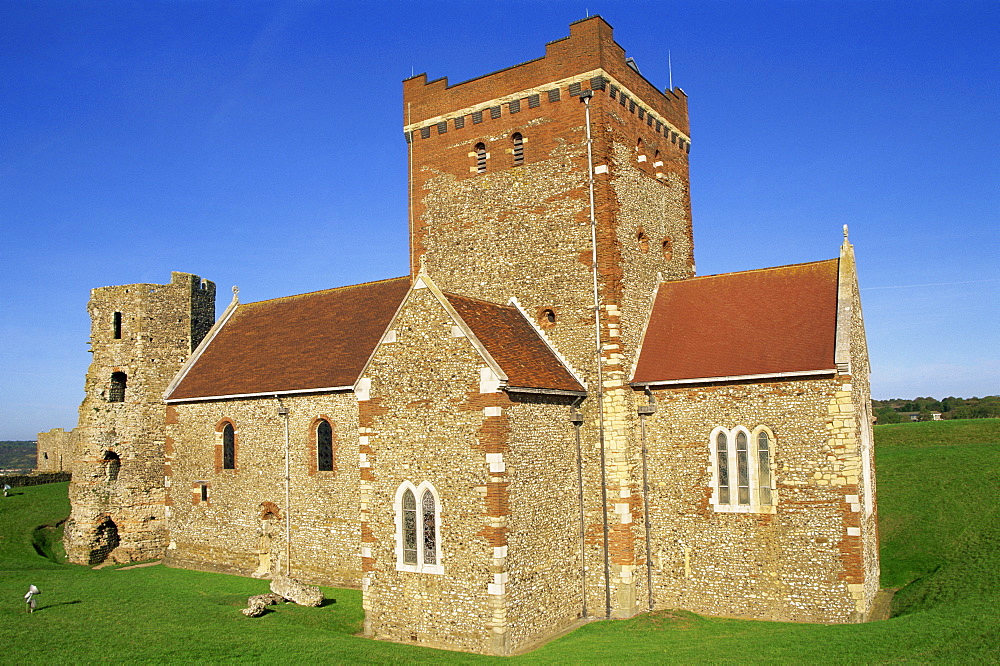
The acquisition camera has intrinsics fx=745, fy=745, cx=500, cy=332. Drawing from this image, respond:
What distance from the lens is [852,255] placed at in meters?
19.6

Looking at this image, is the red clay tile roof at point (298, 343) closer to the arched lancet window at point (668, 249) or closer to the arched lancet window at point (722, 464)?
the arched lancet window at point (668, 249)

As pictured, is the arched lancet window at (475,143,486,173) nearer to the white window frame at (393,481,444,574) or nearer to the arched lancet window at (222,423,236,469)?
the white window frame at (393,481,444,574)

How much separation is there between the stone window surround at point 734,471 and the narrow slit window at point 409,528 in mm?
7307

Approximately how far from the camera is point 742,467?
1831 centimetres

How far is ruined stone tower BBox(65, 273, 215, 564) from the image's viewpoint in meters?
Answer: 29.3

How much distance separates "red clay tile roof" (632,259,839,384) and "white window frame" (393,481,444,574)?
634cm

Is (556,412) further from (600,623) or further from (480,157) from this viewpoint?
(480,157)

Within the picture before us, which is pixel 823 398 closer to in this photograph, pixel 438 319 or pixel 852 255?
pixel 852 255

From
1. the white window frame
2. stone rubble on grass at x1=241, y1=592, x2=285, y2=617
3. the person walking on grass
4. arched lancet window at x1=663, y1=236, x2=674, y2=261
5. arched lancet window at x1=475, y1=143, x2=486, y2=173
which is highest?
arched lancet window at x1=475, y1=143, x2=486, y2=173

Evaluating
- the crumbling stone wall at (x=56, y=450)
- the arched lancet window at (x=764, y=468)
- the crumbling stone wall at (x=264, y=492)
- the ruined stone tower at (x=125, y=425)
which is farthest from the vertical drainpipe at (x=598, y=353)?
the crumbling stone wall at (x=56, y=450)

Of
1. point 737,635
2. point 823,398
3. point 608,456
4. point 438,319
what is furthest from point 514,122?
point 737,635

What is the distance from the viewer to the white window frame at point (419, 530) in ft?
56.0

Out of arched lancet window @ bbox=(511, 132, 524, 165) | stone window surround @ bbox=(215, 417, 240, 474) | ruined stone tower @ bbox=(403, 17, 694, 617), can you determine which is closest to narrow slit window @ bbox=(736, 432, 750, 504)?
ruined stone tower @ bbox=(403, 17, 694, 617)

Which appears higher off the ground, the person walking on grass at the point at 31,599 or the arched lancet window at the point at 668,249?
the arched lancet window at the point at 668,249
